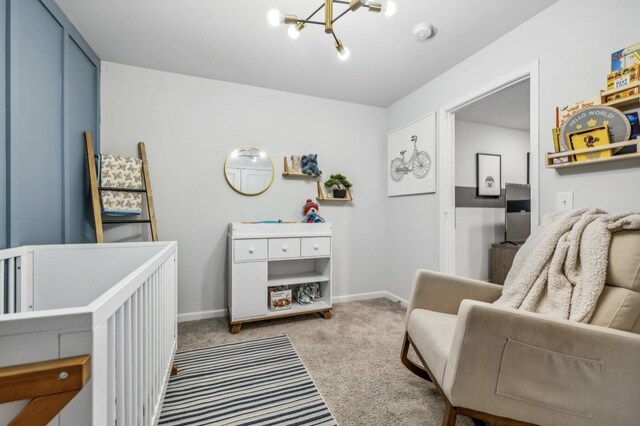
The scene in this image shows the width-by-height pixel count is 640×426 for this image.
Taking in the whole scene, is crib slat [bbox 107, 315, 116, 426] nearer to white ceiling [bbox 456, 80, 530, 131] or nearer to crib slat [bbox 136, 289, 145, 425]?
crib slat [bbox 136, 289, 145, 425]

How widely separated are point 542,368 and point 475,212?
2889mm

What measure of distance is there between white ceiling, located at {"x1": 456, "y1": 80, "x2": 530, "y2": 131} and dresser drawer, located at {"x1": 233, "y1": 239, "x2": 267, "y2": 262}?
A: 2305 mm

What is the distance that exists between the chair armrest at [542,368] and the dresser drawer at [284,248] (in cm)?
162

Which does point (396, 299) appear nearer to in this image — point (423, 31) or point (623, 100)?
point (623, 100)

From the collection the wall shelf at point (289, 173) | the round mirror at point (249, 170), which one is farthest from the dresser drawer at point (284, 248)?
the wall shelf at point (289, 173)

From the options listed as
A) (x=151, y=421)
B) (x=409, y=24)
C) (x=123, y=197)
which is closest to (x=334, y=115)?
(x=409, y=24)

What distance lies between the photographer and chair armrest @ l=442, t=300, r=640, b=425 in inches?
34.1

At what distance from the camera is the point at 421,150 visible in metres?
2.64

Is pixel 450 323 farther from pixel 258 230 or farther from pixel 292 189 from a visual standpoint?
pixel 292 189

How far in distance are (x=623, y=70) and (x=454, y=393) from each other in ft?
5.51

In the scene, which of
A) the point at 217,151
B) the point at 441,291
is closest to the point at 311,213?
the point at 217,151

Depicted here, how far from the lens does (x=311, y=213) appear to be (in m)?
2.67

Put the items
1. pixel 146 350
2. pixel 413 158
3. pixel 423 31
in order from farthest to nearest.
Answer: pixel 413 158
pixel 423 31
pixel 146 350

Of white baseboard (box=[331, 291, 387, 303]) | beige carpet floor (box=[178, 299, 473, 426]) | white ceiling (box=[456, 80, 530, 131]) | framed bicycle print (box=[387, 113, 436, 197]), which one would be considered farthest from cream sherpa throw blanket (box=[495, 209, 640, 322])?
white baseboard (box=[331, 291, 387, 303])
